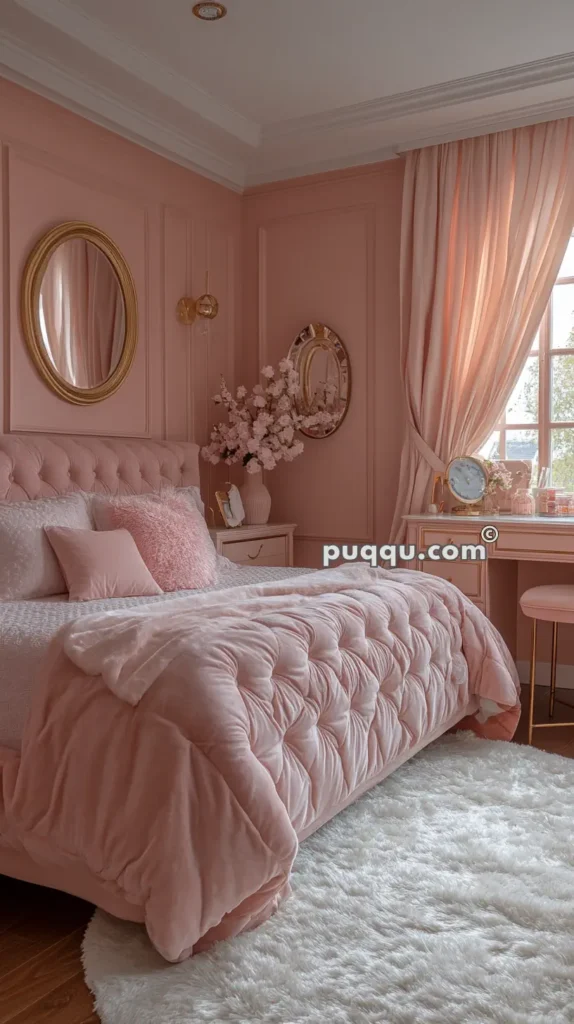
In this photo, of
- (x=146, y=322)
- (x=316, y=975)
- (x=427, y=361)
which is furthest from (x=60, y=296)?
(x=316, y=975)

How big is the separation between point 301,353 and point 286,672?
10.2 ft

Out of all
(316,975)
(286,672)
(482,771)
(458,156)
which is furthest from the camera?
(458,156)

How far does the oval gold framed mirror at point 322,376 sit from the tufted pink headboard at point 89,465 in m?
0.76

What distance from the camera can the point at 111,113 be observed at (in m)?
4.04

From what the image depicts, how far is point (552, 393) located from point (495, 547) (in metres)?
1.00

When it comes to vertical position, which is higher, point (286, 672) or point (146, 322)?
point (146, 322)

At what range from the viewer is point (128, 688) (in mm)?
1901

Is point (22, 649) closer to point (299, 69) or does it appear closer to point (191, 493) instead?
point (191, 493)

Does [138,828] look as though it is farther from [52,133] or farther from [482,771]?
[52,133]

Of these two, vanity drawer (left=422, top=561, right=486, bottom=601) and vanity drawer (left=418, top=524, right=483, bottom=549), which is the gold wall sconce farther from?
vanity drawer (left=422, top=561, right=486, bottom=601)

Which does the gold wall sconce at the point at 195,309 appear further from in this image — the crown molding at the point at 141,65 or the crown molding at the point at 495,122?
the crown molding at the point at 495,122

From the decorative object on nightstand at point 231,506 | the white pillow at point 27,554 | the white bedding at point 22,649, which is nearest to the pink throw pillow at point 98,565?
the white pillow at point 27,554

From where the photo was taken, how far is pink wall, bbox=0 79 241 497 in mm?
3648

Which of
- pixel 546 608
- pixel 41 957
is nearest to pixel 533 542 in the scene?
pixel 546 608
